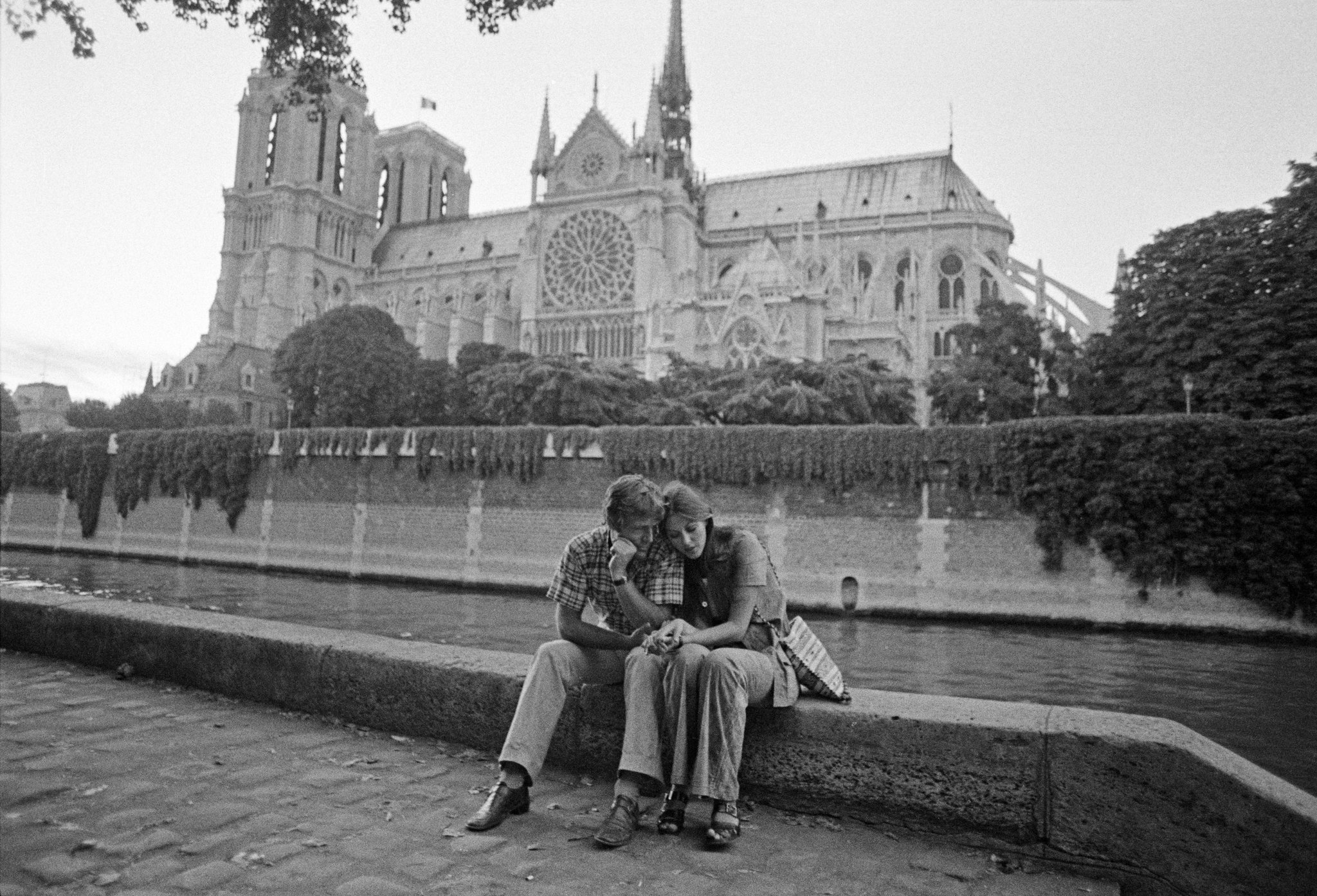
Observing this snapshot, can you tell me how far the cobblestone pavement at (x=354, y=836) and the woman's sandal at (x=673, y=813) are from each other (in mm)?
43

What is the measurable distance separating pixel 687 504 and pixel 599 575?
633 millimetres

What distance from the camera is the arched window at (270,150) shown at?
2783 inches

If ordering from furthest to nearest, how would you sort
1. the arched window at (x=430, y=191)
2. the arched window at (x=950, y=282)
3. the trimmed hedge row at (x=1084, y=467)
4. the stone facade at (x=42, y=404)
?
1. the arched window at (x=430, y=191)
2. the stone facade at (x=42, y=404)
3. the arched window at (x=950, y=282)
4. the trimmed hedge row at (x=1084, y=467)

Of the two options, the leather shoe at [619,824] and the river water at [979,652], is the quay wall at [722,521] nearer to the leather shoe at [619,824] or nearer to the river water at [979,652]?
the river water at [979,652]

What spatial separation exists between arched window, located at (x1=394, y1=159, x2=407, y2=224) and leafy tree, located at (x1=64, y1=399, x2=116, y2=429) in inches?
1174

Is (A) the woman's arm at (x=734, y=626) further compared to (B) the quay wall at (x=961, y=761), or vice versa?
(A) the woman's arm at (x=734, y=626)

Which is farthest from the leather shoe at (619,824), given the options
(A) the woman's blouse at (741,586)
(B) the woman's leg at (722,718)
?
(A) the woman's blouse at (741,586)

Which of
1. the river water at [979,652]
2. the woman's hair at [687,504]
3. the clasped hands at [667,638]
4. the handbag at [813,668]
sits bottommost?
the river water at [979,652]

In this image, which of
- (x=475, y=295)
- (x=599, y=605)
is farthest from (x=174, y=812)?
(x=475, y=295)

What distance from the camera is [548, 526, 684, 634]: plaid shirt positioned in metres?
4.02

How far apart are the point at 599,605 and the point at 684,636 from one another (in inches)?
25.1

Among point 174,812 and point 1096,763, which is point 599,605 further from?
point 1096,763

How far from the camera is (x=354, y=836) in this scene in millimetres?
3271

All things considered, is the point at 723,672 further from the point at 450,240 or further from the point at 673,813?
the point at 450,240
